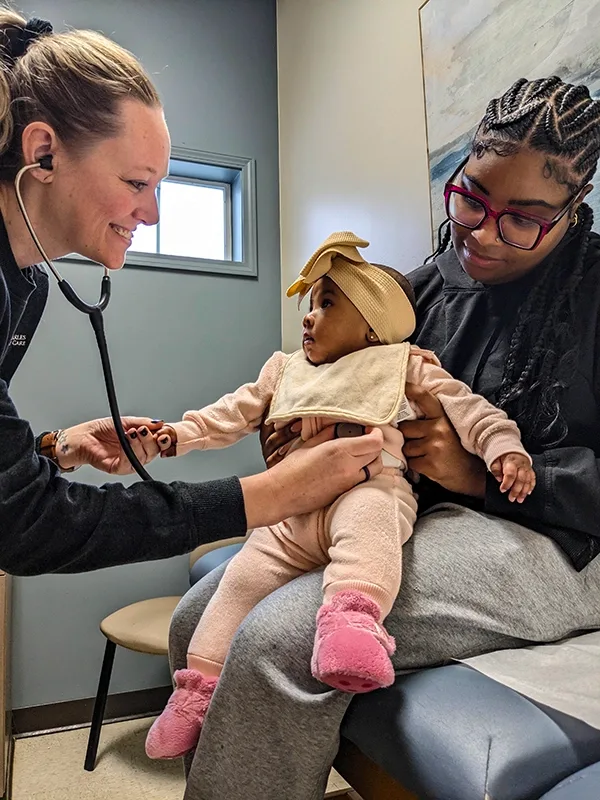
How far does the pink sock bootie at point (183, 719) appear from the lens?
87cm

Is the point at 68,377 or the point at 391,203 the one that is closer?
the point at 391,203

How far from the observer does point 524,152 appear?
1.02 metres

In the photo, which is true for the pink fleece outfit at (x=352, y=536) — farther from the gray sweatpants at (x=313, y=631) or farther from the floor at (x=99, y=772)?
the floor at (x=99, y=772)

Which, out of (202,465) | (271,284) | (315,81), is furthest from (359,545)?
(315,81)

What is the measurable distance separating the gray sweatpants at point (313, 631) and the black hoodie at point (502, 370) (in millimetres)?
42

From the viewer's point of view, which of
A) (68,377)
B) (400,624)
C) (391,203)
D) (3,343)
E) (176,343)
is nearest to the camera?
(400,624)

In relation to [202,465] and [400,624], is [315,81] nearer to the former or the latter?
[202,465]

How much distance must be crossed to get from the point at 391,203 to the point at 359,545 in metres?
1.31

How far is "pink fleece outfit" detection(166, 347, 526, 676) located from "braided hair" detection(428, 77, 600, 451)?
7 centimetres

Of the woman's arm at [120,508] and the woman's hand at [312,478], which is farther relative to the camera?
the woman's hand at [312,478]

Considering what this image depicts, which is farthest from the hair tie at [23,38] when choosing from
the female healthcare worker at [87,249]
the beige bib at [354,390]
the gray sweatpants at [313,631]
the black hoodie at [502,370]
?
the gray sweatpants at [313,631]

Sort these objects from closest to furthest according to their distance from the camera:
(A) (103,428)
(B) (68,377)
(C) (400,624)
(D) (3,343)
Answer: (C) (400,624)
(D) (3,343)
(A) (103,428)
(B) (68,377)

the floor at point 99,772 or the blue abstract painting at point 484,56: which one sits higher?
the blue abstract painting at point 484,56

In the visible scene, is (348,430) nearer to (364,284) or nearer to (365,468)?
(365,468)
